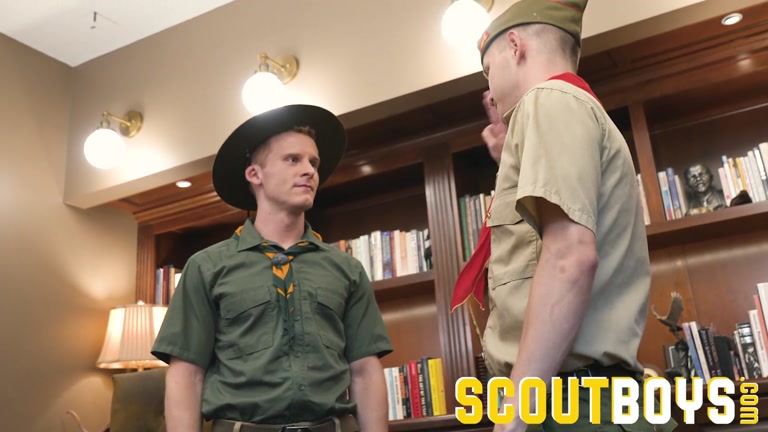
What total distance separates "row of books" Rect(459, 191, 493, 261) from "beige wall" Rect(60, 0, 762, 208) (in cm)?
57

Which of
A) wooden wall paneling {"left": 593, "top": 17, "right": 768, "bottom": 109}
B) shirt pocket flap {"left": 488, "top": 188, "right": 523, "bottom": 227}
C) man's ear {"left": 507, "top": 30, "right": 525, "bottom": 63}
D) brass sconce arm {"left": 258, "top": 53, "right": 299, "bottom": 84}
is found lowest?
shirt pocket flap {"left": 488, "top": 188, "right": 523, "bottom": 227}

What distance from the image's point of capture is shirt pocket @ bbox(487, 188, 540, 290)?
3.46 feet

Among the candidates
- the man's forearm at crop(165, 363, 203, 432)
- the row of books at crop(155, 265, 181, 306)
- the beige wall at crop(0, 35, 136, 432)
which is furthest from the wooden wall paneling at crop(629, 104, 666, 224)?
the beige wall at crop(0, 35, 136, 432)

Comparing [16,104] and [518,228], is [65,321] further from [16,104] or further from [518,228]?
[518,228]

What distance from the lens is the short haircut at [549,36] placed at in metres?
1.21

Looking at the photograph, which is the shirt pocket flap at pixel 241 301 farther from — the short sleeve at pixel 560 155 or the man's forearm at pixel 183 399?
the short sleeve at pixel 560 155

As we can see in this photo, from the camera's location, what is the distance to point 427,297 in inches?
126

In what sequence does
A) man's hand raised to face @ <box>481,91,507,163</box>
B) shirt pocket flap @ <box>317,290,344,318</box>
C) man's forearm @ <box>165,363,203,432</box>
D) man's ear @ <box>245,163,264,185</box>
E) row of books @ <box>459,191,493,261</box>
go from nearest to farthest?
man's hand raised to face @ <box>481,91,507,163</box>, man's forearm @ <box>165,363,203,432</box>, shirt pocket flap @ <box>317,290,344,318</box>, man's ear @ <box>245,163,264,185</box>, row of books @ <box>459,191,493,261</box>

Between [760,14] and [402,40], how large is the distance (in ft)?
3.95

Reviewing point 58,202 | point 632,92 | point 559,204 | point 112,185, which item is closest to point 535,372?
point 559,204

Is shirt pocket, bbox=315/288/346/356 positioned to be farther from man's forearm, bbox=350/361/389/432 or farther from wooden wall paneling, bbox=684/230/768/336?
wooden wall paneling, bbox=684/230/768/336

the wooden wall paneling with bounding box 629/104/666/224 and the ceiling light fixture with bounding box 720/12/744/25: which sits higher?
the ceiling light fixture with bounding box 720/12/744/25

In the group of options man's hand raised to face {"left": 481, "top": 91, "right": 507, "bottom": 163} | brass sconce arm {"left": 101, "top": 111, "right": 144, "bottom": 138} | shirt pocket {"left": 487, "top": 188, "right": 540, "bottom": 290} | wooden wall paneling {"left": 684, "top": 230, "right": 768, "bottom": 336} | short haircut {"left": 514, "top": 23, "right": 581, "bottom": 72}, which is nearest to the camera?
shirt pocket {"left": 487, "top": 188, "right": 540, "bottom": 290}

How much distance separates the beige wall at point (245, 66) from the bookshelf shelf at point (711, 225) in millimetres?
658
